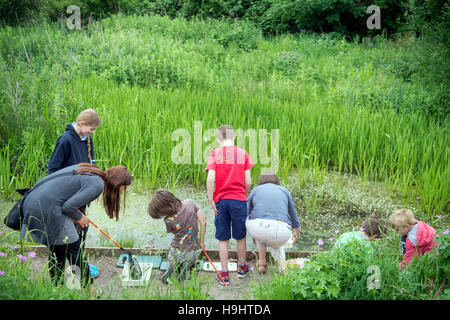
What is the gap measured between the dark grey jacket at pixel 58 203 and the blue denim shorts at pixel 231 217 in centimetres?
103

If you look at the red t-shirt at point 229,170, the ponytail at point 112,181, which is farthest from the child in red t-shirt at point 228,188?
the ponytail at point 112,181

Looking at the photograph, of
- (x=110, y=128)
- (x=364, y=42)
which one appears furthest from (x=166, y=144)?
(x=364, y=42)

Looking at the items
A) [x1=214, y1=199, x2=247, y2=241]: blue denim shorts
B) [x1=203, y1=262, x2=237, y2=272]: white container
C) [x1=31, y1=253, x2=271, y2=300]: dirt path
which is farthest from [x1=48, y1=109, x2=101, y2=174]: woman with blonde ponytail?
[x1=203, y1=262, x2=237, y2=272]: white container

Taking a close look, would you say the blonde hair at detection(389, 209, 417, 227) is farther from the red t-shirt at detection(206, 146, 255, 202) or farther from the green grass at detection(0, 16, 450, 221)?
the green grass at detection(0, 16, 450, 221)

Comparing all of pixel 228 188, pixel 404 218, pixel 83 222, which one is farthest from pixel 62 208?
pixel 404 218

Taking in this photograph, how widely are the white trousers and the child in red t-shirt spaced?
169 millimetres

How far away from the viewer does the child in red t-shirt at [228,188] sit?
3.24m

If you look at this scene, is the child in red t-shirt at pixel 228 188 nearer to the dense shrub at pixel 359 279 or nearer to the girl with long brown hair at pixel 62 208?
the dense shrub at pixel 359 279

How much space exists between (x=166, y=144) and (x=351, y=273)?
3.20m

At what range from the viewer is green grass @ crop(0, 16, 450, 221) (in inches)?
192

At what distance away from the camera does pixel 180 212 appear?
10.1ft

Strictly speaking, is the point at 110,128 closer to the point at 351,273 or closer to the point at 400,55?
the point at 351,273

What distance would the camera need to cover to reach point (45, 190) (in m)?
2.59

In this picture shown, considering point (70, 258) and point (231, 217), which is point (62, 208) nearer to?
point (70, 258)
